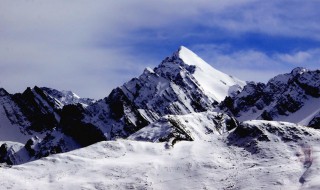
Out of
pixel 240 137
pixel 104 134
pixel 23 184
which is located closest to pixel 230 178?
pixel 240 137

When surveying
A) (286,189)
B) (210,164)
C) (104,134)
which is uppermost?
(104,134)

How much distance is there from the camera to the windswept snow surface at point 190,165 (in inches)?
2357

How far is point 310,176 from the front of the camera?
196ft

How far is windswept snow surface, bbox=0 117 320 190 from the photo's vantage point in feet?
196

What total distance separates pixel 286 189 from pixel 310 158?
428 inches

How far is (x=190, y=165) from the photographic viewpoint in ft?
217

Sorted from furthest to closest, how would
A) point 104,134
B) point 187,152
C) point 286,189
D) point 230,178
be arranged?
point 104,134
point 187,152
point 230,178
point 286,189

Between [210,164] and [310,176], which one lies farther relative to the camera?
[210,164]

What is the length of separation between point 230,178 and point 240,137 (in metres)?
16.3

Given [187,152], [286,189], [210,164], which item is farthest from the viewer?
[187,152]

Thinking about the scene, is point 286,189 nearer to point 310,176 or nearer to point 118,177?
point 310,176

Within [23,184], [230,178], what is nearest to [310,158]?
[230,178]

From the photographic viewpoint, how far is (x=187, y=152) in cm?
7231

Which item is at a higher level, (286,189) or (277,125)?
(277,125)
